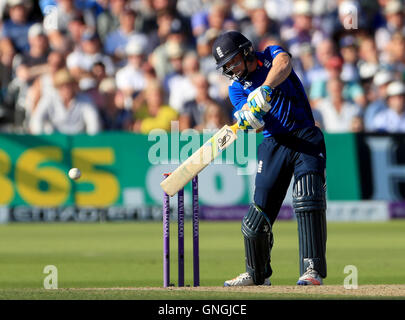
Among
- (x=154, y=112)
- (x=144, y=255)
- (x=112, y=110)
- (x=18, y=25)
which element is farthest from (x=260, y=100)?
(x=18, y=25)

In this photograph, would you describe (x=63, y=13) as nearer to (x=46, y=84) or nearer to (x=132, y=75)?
(x=132, y=75)

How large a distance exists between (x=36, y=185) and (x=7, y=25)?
3822mm

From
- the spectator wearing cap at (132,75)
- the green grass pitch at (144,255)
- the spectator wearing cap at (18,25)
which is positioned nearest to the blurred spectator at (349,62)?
the green grass pitch at (144,255)

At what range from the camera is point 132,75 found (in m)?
17.0

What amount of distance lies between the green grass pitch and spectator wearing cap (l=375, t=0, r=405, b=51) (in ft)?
14.8

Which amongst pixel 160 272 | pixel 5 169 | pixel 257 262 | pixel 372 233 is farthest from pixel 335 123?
pixel 257 262

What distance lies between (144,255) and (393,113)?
643 cm

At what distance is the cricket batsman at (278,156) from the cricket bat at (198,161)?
0.16 meters

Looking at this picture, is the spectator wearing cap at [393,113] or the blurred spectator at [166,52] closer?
the spectator wearing cap at [393,113]

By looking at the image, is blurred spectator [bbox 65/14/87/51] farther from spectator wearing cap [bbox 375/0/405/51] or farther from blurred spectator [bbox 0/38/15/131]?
spectator wearing cap [bbox 375/0/405/51]

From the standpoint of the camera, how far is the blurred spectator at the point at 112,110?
16359 millimetres

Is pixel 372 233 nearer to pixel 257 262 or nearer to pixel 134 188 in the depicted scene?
pixel 134 188

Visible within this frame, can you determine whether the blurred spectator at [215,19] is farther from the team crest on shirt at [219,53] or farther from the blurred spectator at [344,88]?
the team crest on shirt at [219,53]
